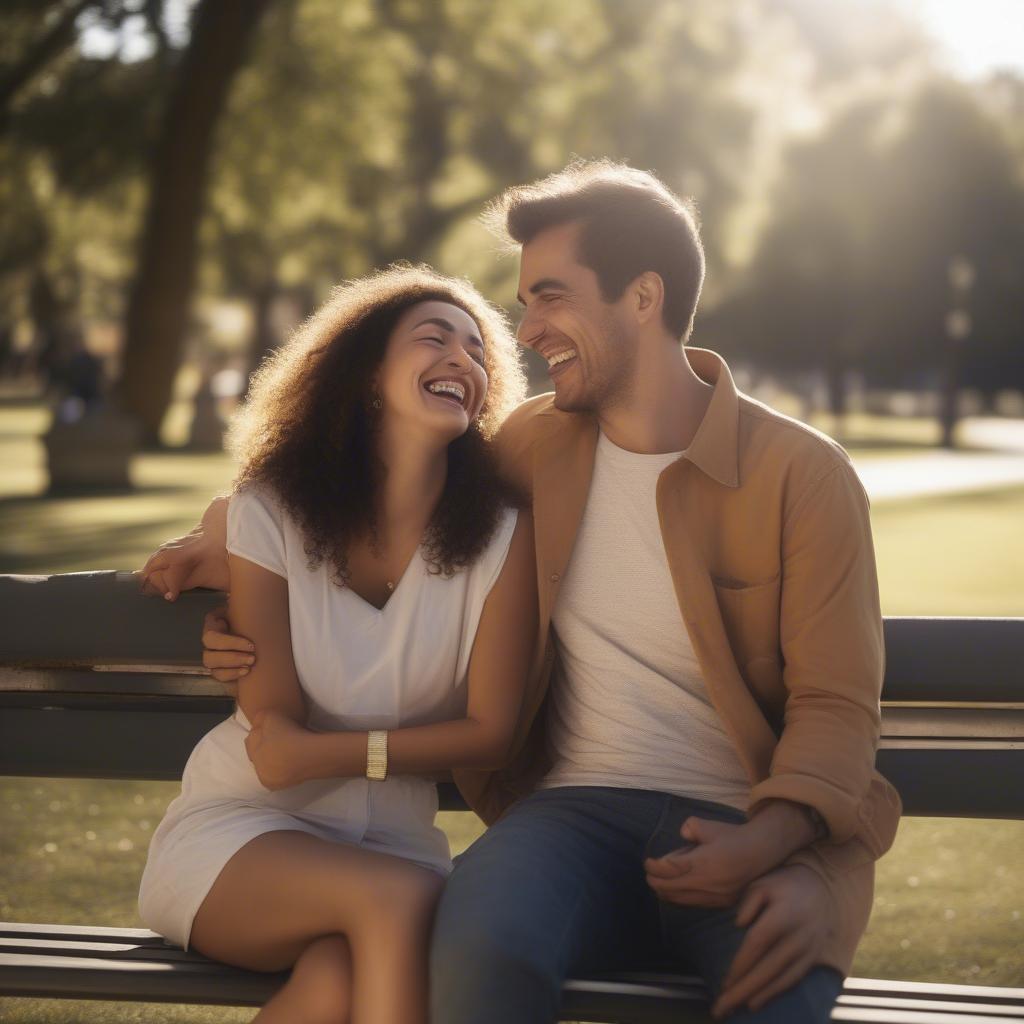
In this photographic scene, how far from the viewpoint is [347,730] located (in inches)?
140

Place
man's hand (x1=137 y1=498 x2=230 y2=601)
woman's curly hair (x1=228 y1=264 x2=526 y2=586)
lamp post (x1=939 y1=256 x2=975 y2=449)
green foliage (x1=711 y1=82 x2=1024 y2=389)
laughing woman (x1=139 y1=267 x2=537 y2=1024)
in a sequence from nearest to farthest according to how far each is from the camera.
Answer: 1. laughing woman (x1=139 y1=267 x2=537 y2=1024)
2. woman's curly hair (x1=228 y1=264 x2=526 y2=586)
3. man's hand (x1=137 y1=498 x2=230 y2=601)
4. lamp post (x1=939 y1=256 x2=975 y2=449)
5. green foliage (x1=711 y1=82 x2=1024 y2=389)

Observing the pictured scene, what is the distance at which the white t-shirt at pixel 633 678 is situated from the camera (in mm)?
3584

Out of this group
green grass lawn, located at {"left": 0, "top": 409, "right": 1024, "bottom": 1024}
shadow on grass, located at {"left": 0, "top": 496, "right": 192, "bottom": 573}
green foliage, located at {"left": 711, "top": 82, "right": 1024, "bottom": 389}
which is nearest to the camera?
green grass lawn, located at {"left": 0, "top": 409, "right": 1024, "bottom": 1024}

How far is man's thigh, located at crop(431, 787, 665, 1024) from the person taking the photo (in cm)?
294

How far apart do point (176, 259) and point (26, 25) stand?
14.2 feet

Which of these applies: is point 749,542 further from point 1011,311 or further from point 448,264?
point 1011,311

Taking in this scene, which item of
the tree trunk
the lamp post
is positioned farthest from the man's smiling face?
the lamp post

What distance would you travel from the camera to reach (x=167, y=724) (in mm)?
4043

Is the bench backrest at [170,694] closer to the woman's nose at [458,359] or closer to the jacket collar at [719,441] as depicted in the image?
the jacket collar at [719,441]

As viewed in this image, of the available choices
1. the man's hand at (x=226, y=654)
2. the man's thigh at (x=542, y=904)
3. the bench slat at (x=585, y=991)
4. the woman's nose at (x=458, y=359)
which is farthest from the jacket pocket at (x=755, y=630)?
the man's hand at (x=226, y=654)

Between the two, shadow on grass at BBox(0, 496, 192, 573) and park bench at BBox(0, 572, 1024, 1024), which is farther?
shadow on grass at BBox(0, 496, 192, 573)

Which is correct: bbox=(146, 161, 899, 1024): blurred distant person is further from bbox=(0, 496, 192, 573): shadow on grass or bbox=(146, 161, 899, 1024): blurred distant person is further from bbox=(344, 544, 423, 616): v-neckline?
bbox=(0, 496, 192, 573): shadow on grass

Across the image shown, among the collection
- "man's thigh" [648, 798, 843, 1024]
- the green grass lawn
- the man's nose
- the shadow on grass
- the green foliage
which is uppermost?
the green foliage

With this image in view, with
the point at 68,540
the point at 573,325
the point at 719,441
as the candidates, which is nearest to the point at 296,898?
the point at 719,441
